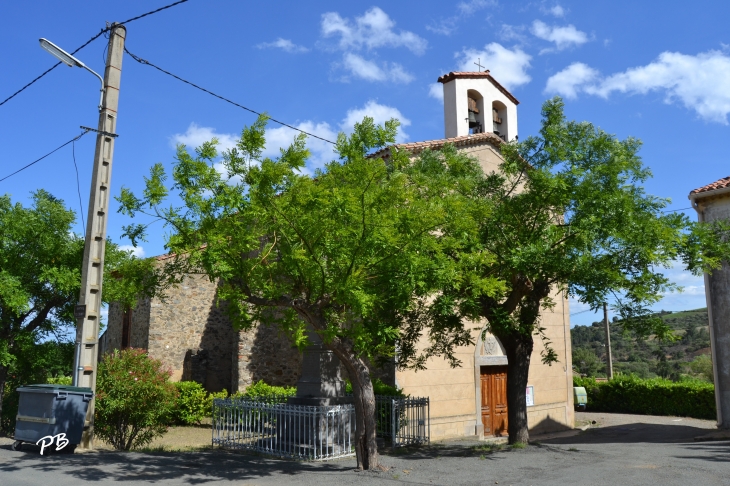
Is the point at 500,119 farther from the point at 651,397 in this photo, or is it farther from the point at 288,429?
the point at 651,397

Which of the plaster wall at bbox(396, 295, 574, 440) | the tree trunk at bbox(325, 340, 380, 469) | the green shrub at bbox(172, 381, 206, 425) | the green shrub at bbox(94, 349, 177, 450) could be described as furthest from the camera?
the green shrub at bbox(172, 381, 206, 425)

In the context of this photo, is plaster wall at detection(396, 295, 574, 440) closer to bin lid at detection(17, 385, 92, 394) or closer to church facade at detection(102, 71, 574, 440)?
church facade at detection(102, 71, 574, 440)

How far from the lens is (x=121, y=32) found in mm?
11109

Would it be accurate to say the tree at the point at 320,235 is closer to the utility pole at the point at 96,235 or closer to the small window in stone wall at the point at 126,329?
the utility pole at the point at 96,235

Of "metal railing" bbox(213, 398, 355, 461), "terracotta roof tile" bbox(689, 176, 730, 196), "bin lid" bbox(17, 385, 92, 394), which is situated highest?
"terracotta roof tile" bbox(689, 176, 730, 196)

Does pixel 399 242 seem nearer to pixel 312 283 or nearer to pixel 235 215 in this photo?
pixel 312 283

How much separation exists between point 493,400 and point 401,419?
4.67 m

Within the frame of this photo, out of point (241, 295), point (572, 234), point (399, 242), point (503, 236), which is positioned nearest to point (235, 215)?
point (241, 295)

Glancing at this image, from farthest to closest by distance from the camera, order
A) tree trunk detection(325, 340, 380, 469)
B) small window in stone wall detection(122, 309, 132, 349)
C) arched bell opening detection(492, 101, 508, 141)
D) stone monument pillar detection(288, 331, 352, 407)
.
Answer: small window in stone wall detection(122, 309, 132, 349)
arched bell opening detection(492, 101, 508, 141)
stone monument pillar detection(288, 331, 352, 407)
tree trunk detection(325, 340, 380, 469)

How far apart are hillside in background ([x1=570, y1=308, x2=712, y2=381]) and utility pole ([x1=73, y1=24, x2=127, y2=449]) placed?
29799mm

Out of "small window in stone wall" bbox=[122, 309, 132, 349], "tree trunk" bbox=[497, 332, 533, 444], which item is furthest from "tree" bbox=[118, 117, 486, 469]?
"small window in stone wall" bbox=[122, 309, 132, 349]

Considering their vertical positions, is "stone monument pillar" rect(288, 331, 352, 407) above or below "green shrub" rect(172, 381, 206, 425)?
above

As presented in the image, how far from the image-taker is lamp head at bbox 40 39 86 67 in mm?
10094

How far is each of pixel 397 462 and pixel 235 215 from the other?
16.5 ft
